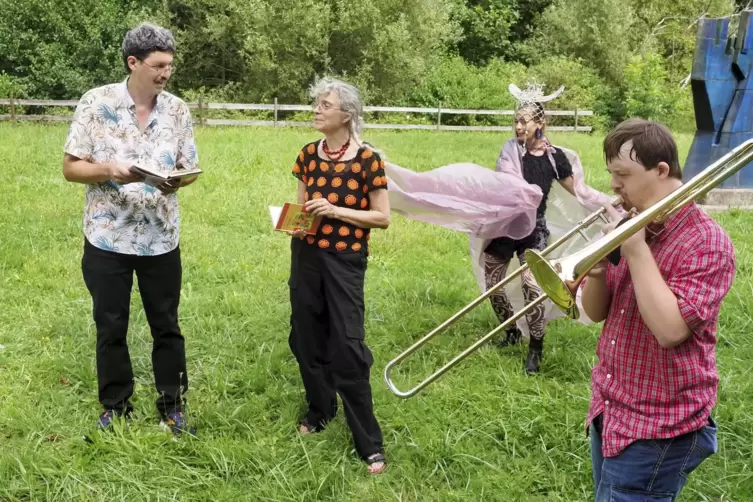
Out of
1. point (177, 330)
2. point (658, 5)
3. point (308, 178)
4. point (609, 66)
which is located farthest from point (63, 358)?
point (658, 5)

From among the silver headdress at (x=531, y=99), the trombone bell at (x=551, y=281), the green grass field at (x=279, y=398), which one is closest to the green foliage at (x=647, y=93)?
the green grass field at (x=279, y=398)

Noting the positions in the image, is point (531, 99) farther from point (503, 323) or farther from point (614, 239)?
point (614, 239)

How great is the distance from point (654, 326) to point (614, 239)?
26cm

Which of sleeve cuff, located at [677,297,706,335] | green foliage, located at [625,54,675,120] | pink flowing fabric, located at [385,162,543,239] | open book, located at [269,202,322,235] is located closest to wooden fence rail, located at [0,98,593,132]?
green foliage, located at [625,54,675,120]

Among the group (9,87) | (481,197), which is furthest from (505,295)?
(9,87)

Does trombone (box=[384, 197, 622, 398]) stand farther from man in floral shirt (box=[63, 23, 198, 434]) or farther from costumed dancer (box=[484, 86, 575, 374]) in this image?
costumed dancer (box=[484, 86, 575, 374])

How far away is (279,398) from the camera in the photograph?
4109 millimetres

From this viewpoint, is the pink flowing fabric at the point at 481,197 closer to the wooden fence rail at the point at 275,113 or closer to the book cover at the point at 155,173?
the book cover at the point at 155,173

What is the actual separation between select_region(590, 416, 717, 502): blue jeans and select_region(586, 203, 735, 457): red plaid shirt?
0.10 feet

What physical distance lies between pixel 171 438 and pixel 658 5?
1229 inches

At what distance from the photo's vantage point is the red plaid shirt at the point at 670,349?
1893 mm

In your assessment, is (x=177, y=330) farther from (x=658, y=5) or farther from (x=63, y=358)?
(x=658, y=5)

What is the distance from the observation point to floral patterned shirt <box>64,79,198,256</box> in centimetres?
327

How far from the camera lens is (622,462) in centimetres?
204
